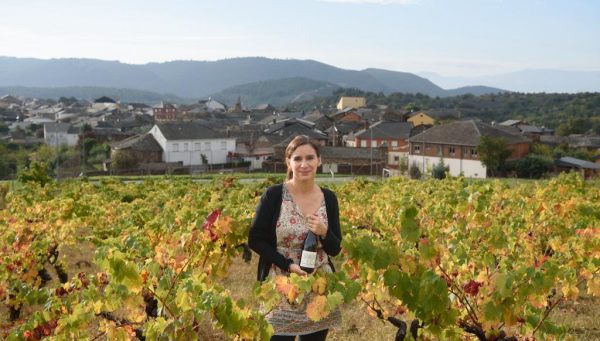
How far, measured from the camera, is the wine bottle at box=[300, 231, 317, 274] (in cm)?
403

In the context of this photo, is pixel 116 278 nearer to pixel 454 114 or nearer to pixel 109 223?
pixel 109 223

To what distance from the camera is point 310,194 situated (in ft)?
13.9

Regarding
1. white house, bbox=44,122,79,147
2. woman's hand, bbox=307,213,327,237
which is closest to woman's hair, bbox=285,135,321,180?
woman's hand, bbox=307,213,327,237

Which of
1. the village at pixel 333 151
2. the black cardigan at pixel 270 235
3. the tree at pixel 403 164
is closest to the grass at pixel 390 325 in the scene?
the black cardigan at pixel 270 235

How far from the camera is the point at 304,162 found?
4.14 metres

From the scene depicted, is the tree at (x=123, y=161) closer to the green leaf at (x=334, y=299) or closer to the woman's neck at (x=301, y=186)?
the woman's neck at (x=301, y=186)

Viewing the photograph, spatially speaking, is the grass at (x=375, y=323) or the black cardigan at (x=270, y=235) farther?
the grass at (x=375, y=323)

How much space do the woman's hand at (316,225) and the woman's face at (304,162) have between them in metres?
0.32

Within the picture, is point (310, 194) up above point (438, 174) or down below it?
above

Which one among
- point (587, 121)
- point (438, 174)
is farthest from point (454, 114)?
point (438, 174)

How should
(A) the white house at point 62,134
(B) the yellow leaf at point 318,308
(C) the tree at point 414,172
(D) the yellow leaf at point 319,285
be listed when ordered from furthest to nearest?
(A) the white house at point 62,134 < (C) the tree at point 414,172 < (D) the yellow leaf at point 319,285 < (B) the yellow leaf at point 318,308

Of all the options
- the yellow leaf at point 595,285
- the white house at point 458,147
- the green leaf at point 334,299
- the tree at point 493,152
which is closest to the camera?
the green leaf at point 334,299

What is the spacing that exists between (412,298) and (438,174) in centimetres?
4114

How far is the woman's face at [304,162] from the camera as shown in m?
4.14
